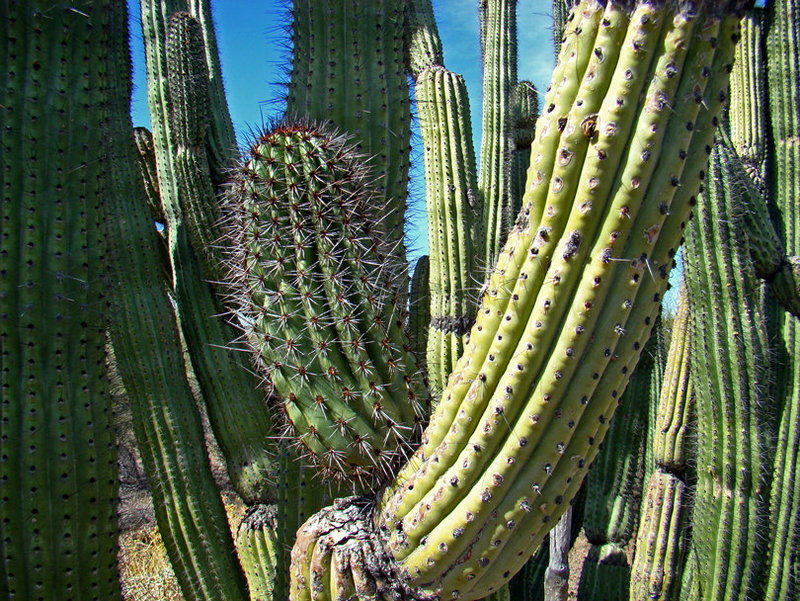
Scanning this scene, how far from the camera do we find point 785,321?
3.86 metres

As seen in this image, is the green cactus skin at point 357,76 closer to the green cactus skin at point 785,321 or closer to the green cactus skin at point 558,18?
the green cactus skin at point 785,321

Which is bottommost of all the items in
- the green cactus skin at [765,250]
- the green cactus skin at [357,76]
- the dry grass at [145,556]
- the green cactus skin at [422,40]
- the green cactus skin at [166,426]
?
the dry grass at [145,556]

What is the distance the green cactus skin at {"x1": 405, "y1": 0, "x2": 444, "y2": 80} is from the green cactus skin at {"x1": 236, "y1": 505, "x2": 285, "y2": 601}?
3.25 meters

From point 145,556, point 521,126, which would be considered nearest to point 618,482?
point 521,126

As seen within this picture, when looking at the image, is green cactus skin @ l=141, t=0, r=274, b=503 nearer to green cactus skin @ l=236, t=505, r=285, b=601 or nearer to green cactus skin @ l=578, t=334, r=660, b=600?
green cactus skin @ l=236, t=505, r=285, b=601

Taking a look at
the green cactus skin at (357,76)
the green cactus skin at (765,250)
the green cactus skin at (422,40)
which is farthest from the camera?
the green cactus skin at (422,40)

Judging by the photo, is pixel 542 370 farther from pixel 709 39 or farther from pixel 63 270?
pixel 63 270

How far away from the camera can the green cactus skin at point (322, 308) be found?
1765 millimetres

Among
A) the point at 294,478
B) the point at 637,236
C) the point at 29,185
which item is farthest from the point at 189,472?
the point at 637,236

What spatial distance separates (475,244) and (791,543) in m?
2.54

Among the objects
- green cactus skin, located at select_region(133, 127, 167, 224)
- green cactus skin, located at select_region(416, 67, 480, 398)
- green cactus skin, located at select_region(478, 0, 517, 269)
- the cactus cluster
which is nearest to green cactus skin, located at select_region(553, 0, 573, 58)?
green cactus skin, located at select_region(478, 0, 517, 269)

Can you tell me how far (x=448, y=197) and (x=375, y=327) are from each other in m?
2.46

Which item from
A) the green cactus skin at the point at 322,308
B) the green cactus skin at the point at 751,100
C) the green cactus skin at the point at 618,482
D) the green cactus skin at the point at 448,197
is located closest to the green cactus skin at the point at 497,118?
the green cactus skin at the point at 448,197

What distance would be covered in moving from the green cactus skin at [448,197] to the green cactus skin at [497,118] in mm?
668
